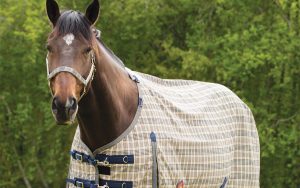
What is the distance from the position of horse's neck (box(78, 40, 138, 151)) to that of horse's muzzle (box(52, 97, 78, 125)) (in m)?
0.41

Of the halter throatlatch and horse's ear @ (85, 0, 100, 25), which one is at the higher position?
horse's ear @ (85, 0, 100, 25)

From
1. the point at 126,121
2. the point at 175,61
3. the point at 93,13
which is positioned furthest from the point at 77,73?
the point at 175,61

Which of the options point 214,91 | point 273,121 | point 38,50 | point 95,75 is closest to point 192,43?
point 273,121

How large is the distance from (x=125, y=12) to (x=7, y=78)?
1863mm

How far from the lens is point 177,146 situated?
483 cm

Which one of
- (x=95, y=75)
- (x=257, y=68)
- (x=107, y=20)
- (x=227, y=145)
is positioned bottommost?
(x=227, y=145)

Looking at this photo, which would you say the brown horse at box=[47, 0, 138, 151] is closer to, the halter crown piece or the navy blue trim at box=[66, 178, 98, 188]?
the halter crown piece

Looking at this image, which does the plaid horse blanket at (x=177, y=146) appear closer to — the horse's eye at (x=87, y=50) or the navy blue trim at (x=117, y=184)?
the navy blue trim at (x=117, y=184)

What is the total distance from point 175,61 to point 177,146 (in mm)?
5066

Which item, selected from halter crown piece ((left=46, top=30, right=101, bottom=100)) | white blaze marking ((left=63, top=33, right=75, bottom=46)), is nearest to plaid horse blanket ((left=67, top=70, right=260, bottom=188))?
halter crown piece ((left=46, top=30, right=101, bottom=100))

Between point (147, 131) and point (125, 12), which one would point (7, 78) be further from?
point (147, 131)

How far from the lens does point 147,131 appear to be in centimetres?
456

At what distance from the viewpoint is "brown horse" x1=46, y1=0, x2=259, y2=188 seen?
3.93 metres

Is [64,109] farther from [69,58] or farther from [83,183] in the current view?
[83,183]
